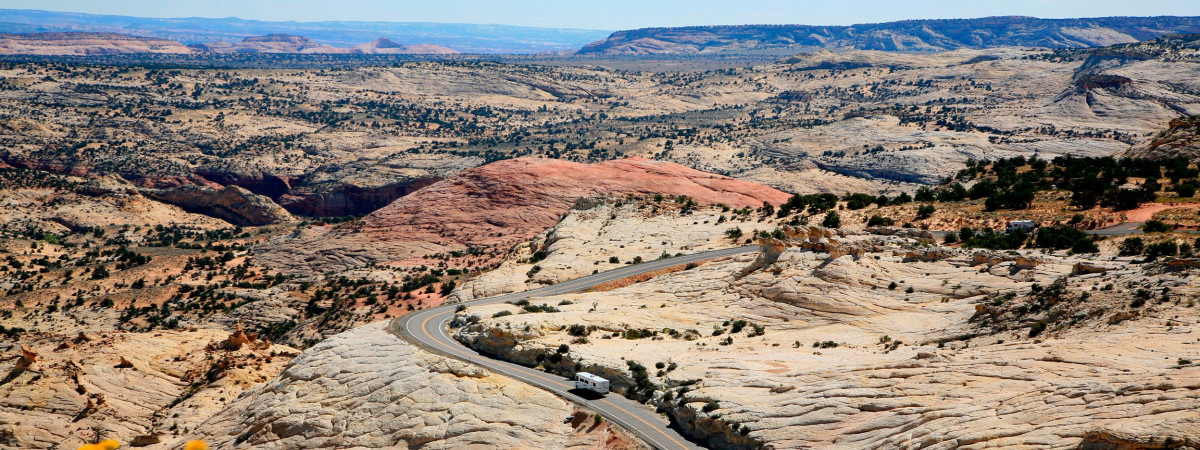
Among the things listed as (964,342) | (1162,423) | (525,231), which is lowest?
(525,231)

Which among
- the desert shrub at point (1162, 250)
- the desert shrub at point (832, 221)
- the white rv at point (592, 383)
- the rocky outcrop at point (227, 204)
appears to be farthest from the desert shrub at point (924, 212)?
the rocky outcrop at point (227, 204)

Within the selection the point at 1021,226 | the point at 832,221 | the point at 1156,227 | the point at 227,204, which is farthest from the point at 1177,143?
the point at 227,204

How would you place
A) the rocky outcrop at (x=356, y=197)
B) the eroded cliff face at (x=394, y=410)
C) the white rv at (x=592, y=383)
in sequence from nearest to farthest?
the eroded cliff face at (x=394, y=410), the white rv at (x=592, y=383), the rocky outcrop at (x=356, y=197)

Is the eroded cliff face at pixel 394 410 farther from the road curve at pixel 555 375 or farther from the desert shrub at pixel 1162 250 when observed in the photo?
the desert shrub at pixel 1162 250

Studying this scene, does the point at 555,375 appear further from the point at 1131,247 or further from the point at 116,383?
the point at 1131,247

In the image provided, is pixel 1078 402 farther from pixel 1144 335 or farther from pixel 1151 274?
pixel 1151 274

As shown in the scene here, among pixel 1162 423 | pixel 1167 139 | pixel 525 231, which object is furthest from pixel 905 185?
pixel 1162 423

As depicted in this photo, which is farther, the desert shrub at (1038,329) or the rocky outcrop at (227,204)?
the rocky outcrop at (227,204)
